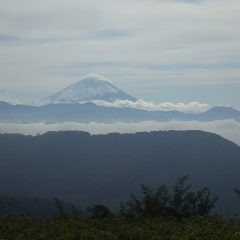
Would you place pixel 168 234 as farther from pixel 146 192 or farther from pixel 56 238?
Result: pixel 146 192

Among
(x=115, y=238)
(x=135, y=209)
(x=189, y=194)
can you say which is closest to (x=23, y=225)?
(x=115, y=238)

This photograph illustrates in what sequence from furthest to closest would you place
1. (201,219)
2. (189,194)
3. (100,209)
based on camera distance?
(189,194)
(100,209)
(201,219)

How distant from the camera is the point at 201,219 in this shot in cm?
2838

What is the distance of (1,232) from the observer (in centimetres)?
2284

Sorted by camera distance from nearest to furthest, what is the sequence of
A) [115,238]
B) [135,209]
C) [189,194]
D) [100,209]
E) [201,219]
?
[115,238]
[201,219]
[100,209]
[135,209]
[189,194]

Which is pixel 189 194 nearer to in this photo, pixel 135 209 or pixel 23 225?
pixel 135 209

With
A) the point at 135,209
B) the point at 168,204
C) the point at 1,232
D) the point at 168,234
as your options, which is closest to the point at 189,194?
the point at 168,204

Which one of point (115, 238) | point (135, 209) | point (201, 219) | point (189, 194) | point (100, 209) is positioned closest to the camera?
point (115, 238)

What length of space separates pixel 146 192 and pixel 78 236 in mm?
23825

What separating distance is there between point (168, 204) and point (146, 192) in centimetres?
504

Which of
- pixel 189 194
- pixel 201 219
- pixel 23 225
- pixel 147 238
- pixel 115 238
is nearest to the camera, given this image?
pixel 115 238

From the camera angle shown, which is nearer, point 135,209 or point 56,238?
point 56,238

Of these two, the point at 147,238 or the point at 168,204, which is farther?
the point at 168,204

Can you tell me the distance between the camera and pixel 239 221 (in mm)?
29875
